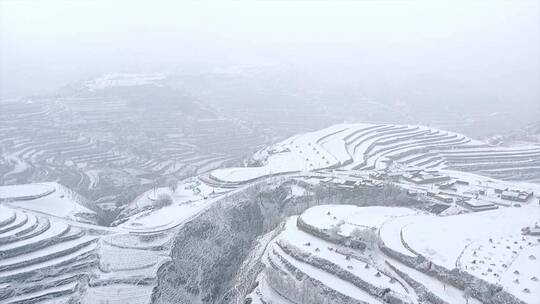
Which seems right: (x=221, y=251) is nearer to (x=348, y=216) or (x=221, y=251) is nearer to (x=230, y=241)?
(x=230, y=241)

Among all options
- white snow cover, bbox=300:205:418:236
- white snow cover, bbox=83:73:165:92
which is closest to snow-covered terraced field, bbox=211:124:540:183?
white snow cover, bbox=300:205:418:236

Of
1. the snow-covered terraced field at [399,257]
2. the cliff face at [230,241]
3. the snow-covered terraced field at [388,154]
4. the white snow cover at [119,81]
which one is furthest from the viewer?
the white snow cover at [119,81]

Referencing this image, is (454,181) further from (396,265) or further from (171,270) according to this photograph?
(171,270)

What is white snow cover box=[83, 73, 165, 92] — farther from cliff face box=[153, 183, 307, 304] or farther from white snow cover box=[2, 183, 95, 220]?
cliff face box=[153, 183, 307, 304]

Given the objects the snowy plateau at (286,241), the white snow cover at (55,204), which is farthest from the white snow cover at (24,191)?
the snowy plateau at (286,241)

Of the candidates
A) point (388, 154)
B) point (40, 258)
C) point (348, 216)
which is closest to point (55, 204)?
point (40, 258)

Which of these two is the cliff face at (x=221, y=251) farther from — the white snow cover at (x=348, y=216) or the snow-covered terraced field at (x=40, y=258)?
the snow-covered terraced field at (x=40, y=258)

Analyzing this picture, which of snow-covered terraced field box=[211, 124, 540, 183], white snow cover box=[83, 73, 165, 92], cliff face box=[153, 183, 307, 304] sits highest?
white snow cover box=[83, 73, 165, 92]

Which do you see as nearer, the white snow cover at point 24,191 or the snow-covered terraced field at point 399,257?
the snow-covered terraced field at point 399,257

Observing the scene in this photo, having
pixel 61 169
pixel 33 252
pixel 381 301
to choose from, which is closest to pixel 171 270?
pixel 33 252
